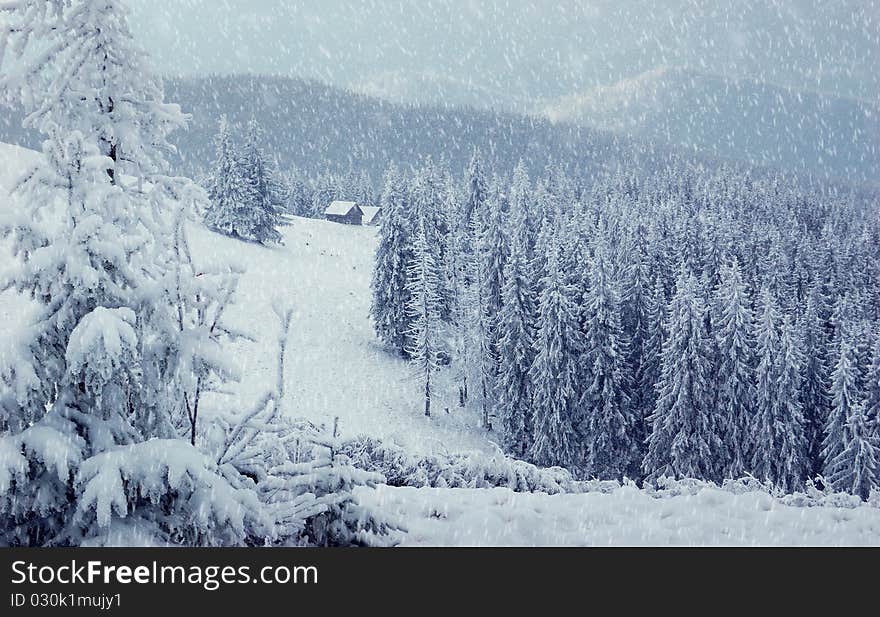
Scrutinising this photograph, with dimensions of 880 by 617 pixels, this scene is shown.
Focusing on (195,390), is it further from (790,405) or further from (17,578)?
(790,405)

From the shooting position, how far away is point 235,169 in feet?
194

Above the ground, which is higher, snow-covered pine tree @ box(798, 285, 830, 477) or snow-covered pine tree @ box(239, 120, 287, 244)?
snow-covered pine tree @ box(239, 120, 287, 244)

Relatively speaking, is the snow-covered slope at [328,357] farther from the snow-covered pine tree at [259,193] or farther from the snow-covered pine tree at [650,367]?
the snow-covered pine tree at [650,367]

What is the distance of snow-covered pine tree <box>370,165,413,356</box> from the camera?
156ft

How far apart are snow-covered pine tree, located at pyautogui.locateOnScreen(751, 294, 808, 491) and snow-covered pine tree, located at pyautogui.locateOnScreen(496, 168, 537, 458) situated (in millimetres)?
12721

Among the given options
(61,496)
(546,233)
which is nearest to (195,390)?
(61,496)

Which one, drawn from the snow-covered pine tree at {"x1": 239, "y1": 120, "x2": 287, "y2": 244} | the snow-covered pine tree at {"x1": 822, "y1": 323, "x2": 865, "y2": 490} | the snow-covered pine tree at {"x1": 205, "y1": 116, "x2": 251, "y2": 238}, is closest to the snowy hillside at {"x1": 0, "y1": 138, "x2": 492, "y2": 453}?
the snow-covered pine tree at {"x1": 239, "y1": 120, "x2": 287, "y2": 244}

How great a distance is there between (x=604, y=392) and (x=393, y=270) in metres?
18.4

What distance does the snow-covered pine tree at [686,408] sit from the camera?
34.3 metres

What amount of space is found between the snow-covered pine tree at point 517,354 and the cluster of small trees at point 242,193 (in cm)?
2811

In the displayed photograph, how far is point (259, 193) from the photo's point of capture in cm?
5978

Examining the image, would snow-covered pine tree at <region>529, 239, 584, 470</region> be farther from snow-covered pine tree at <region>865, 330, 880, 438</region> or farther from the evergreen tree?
the evergreen tree

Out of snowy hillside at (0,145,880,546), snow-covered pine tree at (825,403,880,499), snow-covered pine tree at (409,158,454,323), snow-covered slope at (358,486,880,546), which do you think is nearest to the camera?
snow-covered slope at (358,486,880,546)

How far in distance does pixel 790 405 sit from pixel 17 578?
37360mm
